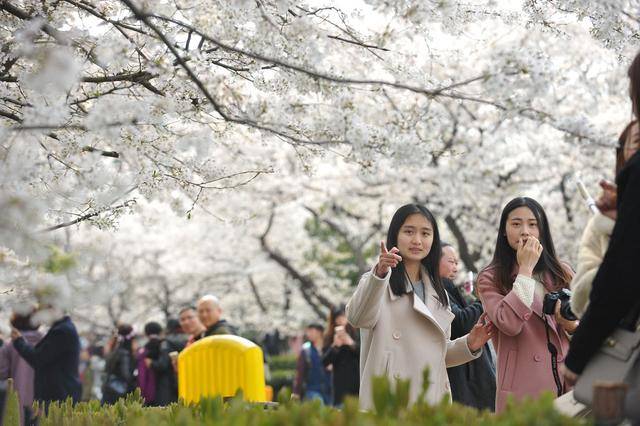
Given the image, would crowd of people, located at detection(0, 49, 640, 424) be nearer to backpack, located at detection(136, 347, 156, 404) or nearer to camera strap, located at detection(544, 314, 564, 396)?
camera strap, located at detection(544, 314, 564, 396)

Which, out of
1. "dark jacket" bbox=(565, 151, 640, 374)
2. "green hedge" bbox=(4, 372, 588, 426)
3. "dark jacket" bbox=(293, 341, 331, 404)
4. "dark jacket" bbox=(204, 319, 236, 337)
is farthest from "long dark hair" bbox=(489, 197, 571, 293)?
"dark jacket" bbox=(293, 341, 331, 404)

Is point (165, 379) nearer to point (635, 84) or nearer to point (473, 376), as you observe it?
point (473, 376)

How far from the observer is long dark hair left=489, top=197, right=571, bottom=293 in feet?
17.0

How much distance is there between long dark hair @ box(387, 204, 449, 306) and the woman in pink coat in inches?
8.6

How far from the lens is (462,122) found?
16422 mm

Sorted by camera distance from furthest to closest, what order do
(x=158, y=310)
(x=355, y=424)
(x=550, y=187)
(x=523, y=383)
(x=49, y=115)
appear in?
(x=158, y=310) < (x=550, y=187) < (x=523, y=383) < (x=49, y=115) < (x=355, y=424)

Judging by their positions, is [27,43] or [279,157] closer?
[27,43]

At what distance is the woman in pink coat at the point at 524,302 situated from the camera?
15.8ft

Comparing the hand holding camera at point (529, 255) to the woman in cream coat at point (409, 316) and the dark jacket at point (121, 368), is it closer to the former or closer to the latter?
the woman in cream coat at point (409, 316)

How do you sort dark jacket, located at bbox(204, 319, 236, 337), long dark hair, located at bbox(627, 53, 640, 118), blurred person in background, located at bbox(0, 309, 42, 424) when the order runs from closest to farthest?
long dark hair, located at bbox(627, 53, 640, 118) < dark jacket, located at bbox(204, 319, 236, 337) < blurred person in background, located at bbox(0, 309, 42, 424)

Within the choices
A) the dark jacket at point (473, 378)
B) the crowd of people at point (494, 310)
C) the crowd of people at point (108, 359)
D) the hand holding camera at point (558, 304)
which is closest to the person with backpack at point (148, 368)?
the crowd of people at point (108, 359)

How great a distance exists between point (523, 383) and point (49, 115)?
256cm

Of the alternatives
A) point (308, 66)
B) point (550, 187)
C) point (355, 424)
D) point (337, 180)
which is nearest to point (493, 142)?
point (550, 187)

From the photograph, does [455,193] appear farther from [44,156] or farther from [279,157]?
[44,156]
